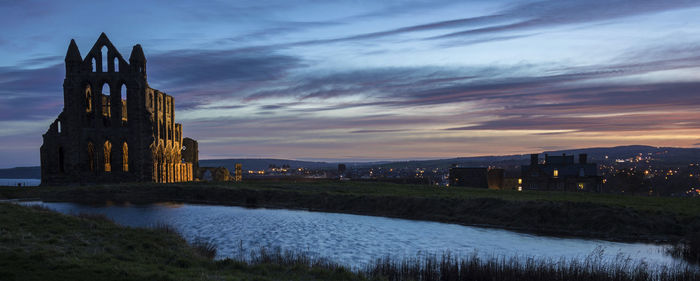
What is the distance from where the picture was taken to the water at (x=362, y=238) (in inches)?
1113

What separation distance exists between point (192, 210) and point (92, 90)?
153ft

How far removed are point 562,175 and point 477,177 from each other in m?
14.6

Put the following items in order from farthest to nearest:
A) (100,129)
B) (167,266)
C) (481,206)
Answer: (100,129), (481,206), (167,266)

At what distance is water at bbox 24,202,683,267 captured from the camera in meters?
28.3

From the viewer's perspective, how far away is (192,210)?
5094 centimetres

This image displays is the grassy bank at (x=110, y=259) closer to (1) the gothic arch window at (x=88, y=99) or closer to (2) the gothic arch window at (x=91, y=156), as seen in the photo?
(2) the gothic arch window at (x=91, y=156)

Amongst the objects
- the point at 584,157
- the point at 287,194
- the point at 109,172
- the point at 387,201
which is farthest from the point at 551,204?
the point at 109,172

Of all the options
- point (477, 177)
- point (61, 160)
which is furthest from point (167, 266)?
point (477, 177)

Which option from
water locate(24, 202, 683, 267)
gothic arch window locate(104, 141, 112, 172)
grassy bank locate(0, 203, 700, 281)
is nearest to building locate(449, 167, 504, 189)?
water locate(24, 202, 683, 267)

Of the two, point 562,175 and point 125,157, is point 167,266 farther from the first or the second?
point 562,175

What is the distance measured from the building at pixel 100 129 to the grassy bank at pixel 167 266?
203 ft

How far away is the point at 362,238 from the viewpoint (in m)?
33.8

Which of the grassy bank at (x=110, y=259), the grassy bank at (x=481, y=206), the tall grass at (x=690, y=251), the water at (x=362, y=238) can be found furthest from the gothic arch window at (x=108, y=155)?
the tall grass at (x=690, y=251)

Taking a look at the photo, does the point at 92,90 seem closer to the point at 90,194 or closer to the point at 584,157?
the point at 90,194
